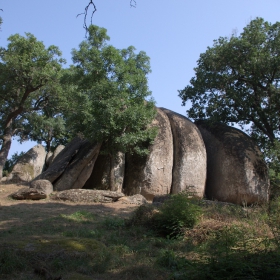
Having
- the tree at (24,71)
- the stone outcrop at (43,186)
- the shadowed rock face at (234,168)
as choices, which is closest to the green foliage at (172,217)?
the stone outcrop at (43,186)

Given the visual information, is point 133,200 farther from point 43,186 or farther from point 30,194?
point 30,194

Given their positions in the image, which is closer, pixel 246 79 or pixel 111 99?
pixel 111 99

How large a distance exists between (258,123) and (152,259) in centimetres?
1262

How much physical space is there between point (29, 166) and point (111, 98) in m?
10.2

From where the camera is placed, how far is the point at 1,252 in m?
5.73

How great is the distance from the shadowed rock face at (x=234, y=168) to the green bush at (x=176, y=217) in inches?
300

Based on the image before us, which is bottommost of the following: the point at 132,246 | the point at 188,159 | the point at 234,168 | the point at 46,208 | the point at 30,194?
the point at 132,246

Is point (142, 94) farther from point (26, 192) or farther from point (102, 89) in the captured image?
point (26, 192)

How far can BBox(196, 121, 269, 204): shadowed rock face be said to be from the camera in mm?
15711

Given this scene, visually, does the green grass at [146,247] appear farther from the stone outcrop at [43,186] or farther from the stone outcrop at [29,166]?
the stone outcrop at [29,166]

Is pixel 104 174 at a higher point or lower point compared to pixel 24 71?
lower

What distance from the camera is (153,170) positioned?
51.8 ft

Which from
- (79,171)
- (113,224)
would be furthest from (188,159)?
(113,224)

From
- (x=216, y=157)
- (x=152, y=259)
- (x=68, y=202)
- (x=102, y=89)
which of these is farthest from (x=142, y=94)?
(x=152, y=259)
